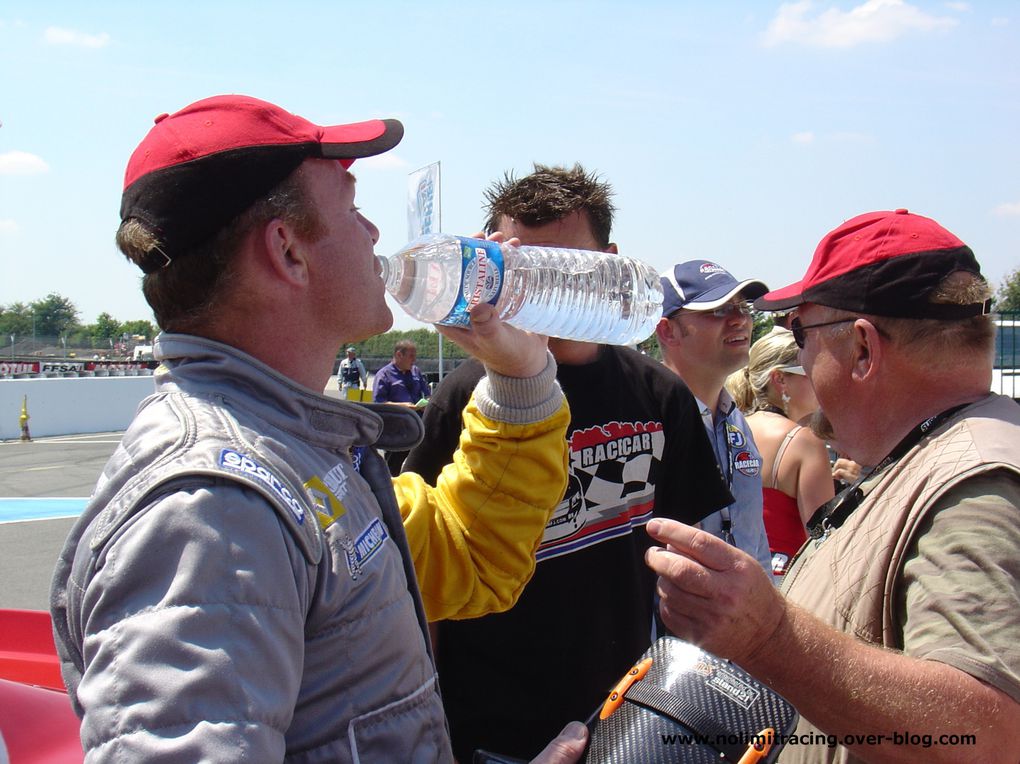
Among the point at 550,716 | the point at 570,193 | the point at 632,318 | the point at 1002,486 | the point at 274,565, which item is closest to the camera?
the point at 274,565

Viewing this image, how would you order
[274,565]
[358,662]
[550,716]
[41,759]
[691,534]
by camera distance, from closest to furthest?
[274,565], [358,662], [691,534], [41,759], [550,716]

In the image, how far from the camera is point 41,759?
2.01m

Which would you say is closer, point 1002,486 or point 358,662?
point 358,662

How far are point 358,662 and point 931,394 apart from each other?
1.47 metres

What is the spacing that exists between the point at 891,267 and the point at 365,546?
1.41 metres

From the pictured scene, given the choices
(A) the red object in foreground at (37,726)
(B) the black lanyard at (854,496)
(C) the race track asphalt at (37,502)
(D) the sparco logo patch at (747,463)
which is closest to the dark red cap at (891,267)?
(B) the black lanyard at (854,496)

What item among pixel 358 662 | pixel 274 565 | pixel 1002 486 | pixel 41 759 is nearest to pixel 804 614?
pixel 1002 486

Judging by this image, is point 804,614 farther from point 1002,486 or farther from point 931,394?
point 931,394

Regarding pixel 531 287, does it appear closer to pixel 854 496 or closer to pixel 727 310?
pixel 854 496

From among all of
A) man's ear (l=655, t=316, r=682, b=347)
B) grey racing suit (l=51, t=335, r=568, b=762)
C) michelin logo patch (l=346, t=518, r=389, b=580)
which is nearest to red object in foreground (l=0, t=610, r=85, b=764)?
grey racing suit (l=51, t=335, r=568, b=762)

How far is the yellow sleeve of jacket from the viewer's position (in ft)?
6.73

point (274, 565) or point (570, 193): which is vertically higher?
point (570, 193)

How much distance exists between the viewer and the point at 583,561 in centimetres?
277

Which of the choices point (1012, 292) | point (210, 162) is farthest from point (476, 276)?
point (1012, 292)
